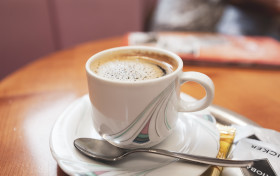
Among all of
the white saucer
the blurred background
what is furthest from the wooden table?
the blurred background

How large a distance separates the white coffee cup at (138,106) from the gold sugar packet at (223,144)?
86mm

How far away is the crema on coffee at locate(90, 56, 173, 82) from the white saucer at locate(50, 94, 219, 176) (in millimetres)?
111

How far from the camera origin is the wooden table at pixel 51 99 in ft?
1.55

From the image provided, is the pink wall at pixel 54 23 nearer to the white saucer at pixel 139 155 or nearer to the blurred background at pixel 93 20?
the blurred background at pixel 93 20

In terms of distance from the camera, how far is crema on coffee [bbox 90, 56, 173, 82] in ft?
1.56

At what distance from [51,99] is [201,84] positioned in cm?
42

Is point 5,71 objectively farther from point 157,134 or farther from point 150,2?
point 157,134

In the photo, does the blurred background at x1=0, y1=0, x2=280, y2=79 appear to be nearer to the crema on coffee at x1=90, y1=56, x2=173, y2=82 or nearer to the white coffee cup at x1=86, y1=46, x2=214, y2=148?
the crema on coffee at x1=90, y1=56, x2=173, y2=82

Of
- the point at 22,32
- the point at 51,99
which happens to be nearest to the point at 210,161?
the point at 51,99

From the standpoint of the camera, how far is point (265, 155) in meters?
0.43

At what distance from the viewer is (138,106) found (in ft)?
1.31

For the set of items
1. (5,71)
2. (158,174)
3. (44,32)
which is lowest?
(5,71)

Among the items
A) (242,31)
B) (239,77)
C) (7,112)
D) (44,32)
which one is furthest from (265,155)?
(44,32)

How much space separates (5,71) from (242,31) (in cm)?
144
